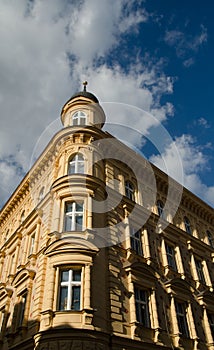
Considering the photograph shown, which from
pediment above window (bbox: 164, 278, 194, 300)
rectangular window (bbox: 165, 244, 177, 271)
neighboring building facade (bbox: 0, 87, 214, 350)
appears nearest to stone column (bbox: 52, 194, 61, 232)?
neighboring building facade (bbox: 0, 87, 214, 350)

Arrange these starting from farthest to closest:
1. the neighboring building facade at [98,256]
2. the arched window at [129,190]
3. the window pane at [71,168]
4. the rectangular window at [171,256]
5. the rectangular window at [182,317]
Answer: the arched window at [129,190] → the rectangular window at [171,256] → the window pane at [71,168] → the rectangular window at [182,317] → the neighboring building facade at [98,256]

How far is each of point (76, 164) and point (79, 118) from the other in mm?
4470

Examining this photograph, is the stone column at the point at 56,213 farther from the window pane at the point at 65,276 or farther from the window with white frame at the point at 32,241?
the window with white frame at the point at 32,241

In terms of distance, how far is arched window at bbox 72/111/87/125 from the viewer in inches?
884

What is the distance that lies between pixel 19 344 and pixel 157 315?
7148 mm

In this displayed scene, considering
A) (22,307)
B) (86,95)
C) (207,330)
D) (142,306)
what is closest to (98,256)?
(142,306)

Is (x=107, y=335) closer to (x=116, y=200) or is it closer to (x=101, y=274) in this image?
(x=101, y=274)

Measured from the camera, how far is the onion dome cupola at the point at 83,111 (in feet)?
74.1

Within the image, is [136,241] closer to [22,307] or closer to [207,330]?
[207,330]

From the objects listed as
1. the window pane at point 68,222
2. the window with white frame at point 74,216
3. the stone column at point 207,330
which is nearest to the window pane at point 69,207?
the window with white frame at point 74,216

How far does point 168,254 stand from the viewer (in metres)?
21.5

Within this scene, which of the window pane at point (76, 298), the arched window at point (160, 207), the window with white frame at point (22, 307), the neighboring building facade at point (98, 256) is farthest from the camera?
the arched window at point (160, 207)

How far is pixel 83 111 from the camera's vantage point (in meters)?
23.0

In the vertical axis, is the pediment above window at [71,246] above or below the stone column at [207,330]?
above
